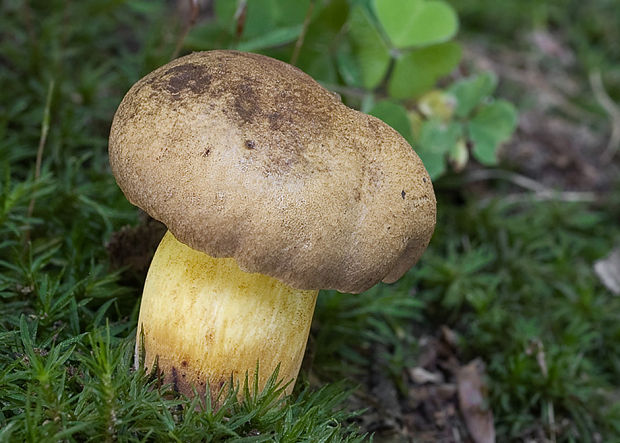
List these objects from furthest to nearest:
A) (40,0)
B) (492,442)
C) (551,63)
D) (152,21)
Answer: (551,63) < (152,21) < (40,0) < (492,442)

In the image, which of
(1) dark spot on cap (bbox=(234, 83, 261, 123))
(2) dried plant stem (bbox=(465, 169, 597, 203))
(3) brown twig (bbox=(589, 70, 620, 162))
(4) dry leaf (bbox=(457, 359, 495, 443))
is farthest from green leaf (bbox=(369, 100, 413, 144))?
(3) brown twig (bbox=(589, 70, 620, 162))

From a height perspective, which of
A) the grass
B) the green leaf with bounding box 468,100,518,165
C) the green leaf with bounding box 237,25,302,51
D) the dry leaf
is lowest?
the dry leaf

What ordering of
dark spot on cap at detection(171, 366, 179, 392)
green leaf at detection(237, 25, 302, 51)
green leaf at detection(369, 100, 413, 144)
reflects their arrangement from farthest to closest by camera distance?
green leaf at detection(237, 25, 302, 51), green leaf at detection(369, 100, 413, 144), dark spot on cap at detection(171, 366, 179, 392)

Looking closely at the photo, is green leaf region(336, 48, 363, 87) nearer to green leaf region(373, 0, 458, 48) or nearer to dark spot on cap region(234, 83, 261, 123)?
green leaf region(373, 0, 458, 48)

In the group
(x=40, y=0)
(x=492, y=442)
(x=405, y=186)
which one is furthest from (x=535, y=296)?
(x=40, y=0)

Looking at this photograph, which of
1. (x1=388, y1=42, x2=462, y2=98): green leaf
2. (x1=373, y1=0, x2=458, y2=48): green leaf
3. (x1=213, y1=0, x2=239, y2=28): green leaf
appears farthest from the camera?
(x1=213, y1=0, x2=239, y2=28): green leaf

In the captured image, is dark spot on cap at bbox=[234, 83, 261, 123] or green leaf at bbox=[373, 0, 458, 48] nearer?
dark spot on cap at bbox=[234, 83, 261, 123]

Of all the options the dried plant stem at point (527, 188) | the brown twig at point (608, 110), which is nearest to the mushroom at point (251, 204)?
the dried plant stem at point (527, 188)

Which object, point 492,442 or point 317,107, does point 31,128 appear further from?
point 492,442
